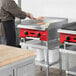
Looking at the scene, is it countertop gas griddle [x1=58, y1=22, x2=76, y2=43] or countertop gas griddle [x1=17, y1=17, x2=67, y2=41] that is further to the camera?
countertop gas griddle [x1=17, y1=17, x2=67, y2=41]

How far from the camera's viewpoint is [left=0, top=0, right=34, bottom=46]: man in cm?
421

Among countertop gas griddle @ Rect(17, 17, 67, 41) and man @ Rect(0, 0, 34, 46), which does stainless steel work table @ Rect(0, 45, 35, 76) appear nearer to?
countertop gas griddle @ Rect(17, 17, 67, 41)

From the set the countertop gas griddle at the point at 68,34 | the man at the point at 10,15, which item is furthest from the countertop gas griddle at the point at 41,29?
the countertop gas griddle at the point at 68,34

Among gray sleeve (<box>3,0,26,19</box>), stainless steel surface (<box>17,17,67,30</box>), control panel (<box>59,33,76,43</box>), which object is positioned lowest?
control panel (<box>59,33,76,43</box>)

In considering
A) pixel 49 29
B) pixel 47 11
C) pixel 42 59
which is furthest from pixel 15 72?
pixel 47 11

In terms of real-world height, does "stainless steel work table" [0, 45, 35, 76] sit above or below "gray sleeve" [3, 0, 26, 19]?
below

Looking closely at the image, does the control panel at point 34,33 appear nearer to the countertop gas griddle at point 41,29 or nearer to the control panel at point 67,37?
the countertop gas griddle at point 41,29

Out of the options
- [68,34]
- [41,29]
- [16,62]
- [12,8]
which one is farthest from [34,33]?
[16,62]

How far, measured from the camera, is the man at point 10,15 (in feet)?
13.8

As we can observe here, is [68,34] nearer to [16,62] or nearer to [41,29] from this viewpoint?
[41,29]

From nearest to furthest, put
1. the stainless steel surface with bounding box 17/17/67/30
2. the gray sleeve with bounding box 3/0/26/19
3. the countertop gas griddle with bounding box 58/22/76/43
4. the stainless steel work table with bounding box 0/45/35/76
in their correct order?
the stainless steel work table with bounding box 0/45/35/76, the countertop gas griddle with bounding box 58/22/76/43, the stainless steel surface with bounding box 17/17/67/30, the gray sleeve with bounding box 3/0/26/19

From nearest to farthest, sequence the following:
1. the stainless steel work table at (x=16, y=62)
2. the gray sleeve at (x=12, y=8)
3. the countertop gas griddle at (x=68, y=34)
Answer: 1. the stainless steel work table at (x=16, y=62)
2. the countertop gas griddle at (x=68, y=34)
3. the gray sleeve at (x=12, y=8)

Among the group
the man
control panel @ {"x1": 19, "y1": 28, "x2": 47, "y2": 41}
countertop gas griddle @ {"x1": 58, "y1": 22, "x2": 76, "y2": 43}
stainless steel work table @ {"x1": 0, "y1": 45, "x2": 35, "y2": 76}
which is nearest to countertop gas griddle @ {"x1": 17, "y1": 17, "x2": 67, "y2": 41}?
control panel @ {"x1": 19, "y1": 28, "x2": 47, "y2": 41}

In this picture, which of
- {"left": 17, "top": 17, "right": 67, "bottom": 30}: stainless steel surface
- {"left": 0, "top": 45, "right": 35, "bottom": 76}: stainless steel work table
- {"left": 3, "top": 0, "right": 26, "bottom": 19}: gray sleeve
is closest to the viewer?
{"left": 0, "top": 45, "right": 35, "bottom": 76}: stainless steel work table
